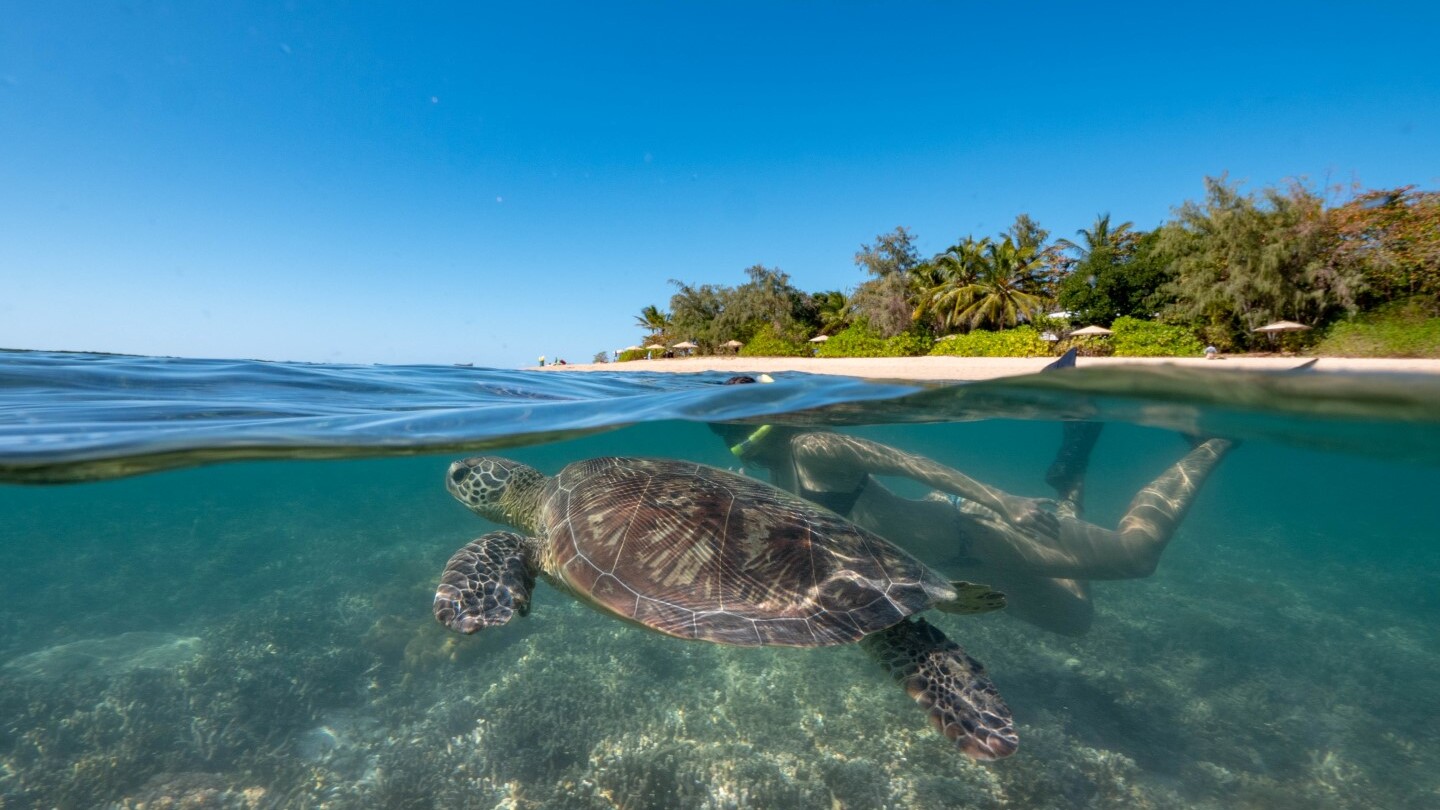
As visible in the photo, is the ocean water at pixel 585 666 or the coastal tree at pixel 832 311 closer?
the ocean water at pixel 585 666

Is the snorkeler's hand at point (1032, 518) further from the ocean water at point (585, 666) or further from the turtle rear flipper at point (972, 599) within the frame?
the turtle rear flipper at point (972, 599)

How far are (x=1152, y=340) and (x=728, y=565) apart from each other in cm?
2804

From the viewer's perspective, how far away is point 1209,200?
24172 millimetres

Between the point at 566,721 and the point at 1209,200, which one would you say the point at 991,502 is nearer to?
the point at 566,721

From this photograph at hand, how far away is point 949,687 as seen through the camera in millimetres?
4043

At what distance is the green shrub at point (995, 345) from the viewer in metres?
25.5

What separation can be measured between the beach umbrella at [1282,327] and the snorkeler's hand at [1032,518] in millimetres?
19770

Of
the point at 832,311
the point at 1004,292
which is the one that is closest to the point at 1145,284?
the point at 1004,292

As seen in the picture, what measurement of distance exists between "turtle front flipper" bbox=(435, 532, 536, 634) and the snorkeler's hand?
6546mm

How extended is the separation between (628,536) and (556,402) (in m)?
5.78

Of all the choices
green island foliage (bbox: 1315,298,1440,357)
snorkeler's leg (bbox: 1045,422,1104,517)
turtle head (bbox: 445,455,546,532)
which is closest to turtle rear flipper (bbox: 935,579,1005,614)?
turtle head (bbox: 445,455,546,532)

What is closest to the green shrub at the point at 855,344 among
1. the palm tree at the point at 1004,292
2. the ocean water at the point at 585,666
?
the palm tree at the point at 1004,292

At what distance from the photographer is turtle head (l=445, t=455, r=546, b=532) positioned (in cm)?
615

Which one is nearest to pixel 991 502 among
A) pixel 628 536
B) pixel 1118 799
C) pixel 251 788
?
pixel 1118 799
